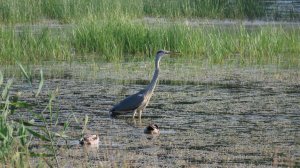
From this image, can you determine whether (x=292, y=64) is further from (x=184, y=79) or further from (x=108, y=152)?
(x=108, y=152)

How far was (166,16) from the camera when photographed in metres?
19.4

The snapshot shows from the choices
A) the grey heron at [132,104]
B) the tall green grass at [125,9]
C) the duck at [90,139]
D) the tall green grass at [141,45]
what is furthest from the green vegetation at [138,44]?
the duck at [90,139]

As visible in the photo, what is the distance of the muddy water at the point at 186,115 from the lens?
24.4 ft

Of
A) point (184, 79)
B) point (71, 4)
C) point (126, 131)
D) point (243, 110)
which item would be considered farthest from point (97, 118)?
point (71, 4)

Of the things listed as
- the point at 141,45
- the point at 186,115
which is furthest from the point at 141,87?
the point at 141,45

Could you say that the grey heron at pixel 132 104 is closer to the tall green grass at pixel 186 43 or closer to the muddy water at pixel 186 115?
the muddy water at pixel 186 115

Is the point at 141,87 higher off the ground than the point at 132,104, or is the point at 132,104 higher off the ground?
the point at 132,104

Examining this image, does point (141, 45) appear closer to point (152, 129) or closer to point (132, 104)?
point (132, 104)

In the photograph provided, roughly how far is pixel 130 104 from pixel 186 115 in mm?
744

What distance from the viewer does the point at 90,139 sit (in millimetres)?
7801

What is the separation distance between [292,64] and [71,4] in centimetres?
727

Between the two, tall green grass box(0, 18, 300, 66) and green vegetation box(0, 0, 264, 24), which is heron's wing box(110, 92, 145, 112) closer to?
tall green grass box(0, 18, 300, 66)

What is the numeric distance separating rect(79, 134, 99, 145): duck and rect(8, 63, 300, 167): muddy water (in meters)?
0.08

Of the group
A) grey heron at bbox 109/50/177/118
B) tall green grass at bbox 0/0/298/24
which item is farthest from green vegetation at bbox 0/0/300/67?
grey heron at bbox 109/50/177/118
